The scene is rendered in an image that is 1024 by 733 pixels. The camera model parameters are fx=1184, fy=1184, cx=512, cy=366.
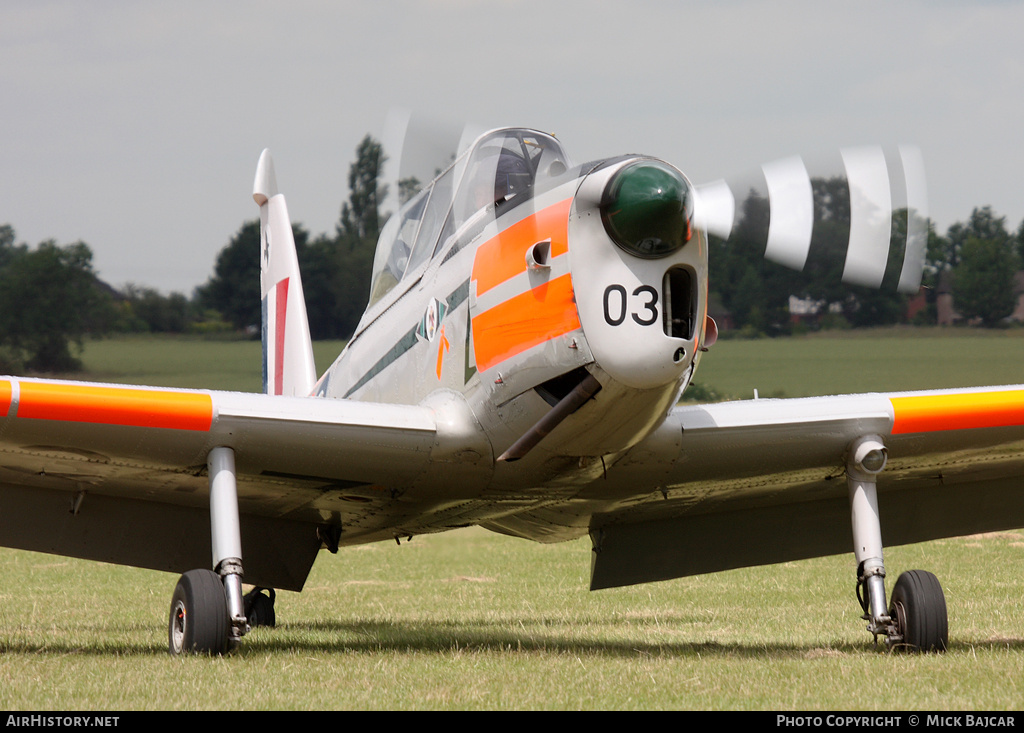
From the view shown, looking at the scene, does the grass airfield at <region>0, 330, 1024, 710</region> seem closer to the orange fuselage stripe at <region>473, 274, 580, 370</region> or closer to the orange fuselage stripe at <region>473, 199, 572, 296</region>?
the orange fuselage stripe at <region>473, 274, 580, 370</region>

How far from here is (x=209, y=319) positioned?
57188 millimetres

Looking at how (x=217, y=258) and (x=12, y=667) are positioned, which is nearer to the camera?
(x=12, y=667)

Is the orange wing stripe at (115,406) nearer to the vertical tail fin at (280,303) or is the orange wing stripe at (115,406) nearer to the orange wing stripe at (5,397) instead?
the orange wing stripe at (5,397)

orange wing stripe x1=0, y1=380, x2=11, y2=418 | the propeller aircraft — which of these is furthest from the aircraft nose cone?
orange wing stripe x1=0, y1=380, x2=11, y2=418

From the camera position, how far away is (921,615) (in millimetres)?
6836

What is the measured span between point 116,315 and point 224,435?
167ft

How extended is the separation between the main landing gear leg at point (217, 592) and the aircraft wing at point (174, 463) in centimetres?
23

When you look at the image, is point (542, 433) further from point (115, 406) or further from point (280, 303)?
point (280, 303)

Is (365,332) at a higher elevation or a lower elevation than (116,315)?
lower

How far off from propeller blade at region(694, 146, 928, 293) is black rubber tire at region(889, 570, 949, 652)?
209cm

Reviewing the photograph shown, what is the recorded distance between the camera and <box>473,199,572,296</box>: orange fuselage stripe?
5.94m

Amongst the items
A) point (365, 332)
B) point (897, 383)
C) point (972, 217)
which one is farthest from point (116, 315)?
point (365, 332)

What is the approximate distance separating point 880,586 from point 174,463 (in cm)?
429

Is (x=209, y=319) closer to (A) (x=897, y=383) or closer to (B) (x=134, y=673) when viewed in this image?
(A) (x=897, y=383)
